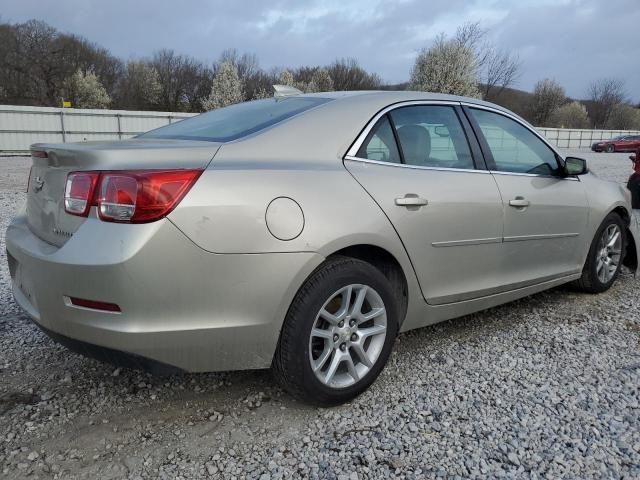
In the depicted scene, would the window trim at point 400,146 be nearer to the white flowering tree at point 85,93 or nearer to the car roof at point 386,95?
the car roof at point 386,95

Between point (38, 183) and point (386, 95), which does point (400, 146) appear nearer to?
point (386, 95)

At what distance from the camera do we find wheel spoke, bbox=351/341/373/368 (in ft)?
8.31

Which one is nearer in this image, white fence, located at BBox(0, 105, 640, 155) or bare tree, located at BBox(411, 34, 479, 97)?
white fence, located at BBox(0, 105, 640, 155)

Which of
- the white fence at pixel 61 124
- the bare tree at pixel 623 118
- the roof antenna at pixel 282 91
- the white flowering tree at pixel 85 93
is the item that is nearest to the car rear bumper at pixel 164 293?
the roof antenna at pixel 282 91

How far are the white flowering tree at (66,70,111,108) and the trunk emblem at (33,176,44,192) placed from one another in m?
50.6

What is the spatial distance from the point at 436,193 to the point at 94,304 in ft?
5.77

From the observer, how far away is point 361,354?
2.55 m

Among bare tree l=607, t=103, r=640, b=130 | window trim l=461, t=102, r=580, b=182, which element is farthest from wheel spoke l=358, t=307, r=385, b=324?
bare tree l=607, t=103, r=640, b=130

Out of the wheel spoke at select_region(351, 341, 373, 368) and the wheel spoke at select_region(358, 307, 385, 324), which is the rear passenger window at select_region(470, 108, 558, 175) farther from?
the wheel spoke at select_region(351, 341, 373, 368)

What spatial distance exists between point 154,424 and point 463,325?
2.18 m

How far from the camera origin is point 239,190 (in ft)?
6.95

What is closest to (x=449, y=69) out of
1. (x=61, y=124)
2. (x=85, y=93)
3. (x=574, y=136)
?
(x=61, y=124)

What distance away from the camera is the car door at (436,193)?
2.62 m

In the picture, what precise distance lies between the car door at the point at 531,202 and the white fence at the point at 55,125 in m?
20.5
